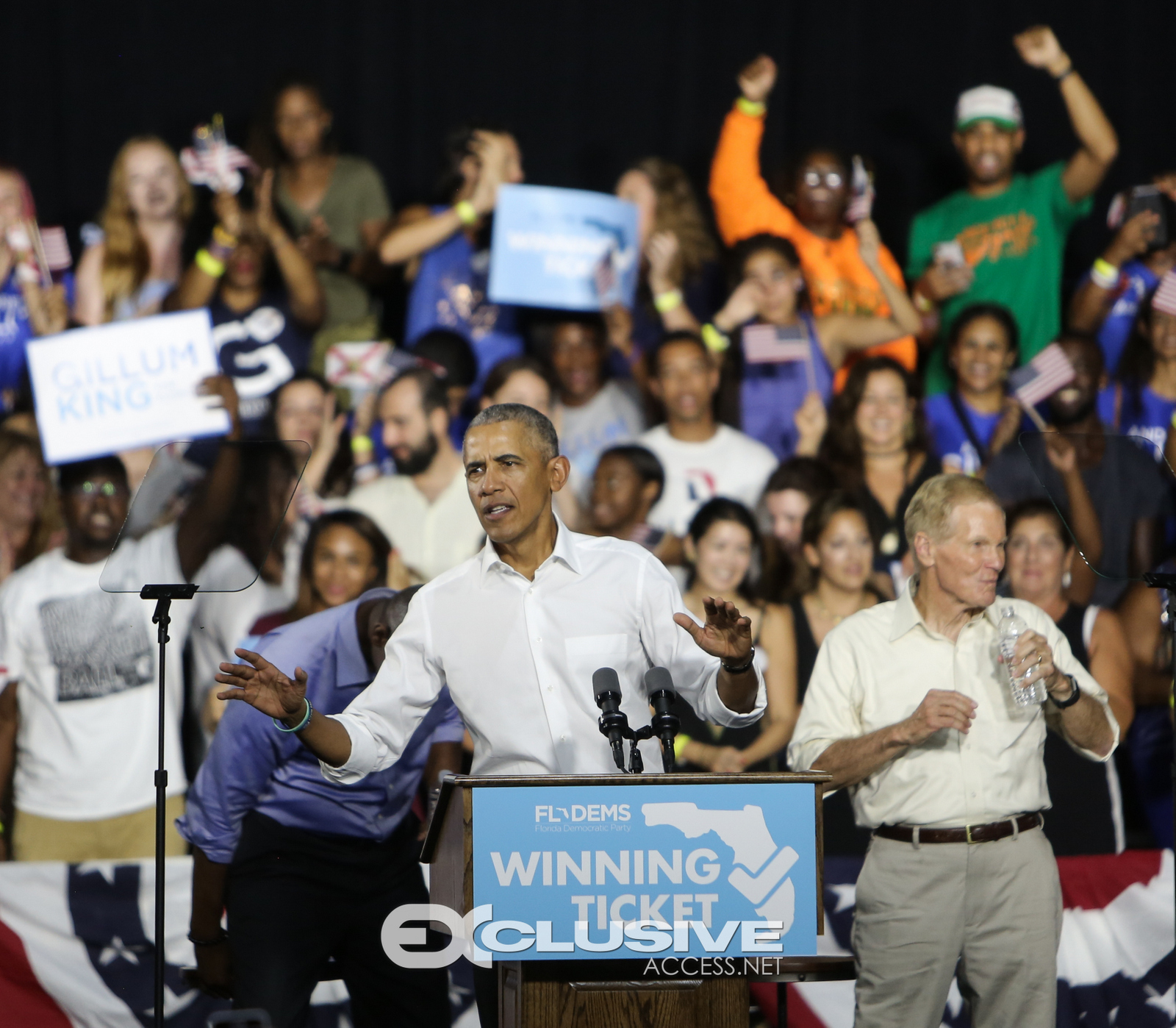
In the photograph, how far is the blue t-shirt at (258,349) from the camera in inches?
204

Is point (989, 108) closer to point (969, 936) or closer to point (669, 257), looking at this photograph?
point (669, 257)

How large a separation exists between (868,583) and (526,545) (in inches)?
100

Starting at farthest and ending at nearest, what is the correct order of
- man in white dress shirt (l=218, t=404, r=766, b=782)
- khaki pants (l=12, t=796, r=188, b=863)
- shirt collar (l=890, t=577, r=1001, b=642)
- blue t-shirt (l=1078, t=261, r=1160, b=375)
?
blue t-shirt (l=1078, t=261, r=1160, b=375)
khaki pants (l=12, t=796, r=188, b=863)
shirt collar (l=890, t=577, r=1001, b=642)
man in white dress shirt (l=218, t=404, r=766, b=782)

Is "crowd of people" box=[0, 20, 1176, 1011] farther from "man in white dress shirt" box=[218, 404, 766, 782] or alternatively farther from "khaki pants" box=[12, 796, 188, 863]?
"man in white dress shirt" box=[218, 404, 766, 782]

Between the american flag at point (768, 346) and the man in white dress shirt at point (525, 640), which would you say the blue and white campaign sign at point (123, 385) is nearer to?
the american flag at point (768, 346)

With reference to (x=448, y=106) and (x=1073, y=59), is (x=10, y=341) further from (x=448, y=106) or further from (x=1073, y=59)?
(x=1073, y=59)

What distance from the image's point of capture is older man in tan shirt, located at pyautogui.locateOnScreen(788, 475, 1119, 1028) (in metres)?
2.59

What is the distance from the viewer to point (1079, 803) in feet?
14.2

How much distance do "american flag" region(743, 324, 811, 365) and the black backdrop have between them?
29.8 inches

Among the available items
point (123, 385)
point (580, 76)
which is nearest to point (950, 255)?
point (580, 76)

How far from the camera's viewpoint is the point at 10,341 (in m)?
5.20

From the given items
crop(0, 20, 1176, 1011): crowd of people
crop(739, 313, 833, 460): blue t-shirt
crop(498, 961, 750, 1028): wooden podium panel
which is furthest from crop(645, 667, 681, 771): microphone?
crop(739, 313, 833, 460): blue t-shirt

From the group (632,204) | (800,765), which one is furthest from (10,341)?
(800,765)

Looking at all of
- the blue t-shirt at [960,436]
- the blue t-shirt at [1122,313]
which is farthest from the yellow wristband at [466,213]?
the blue t-shirt at [1122,313]
